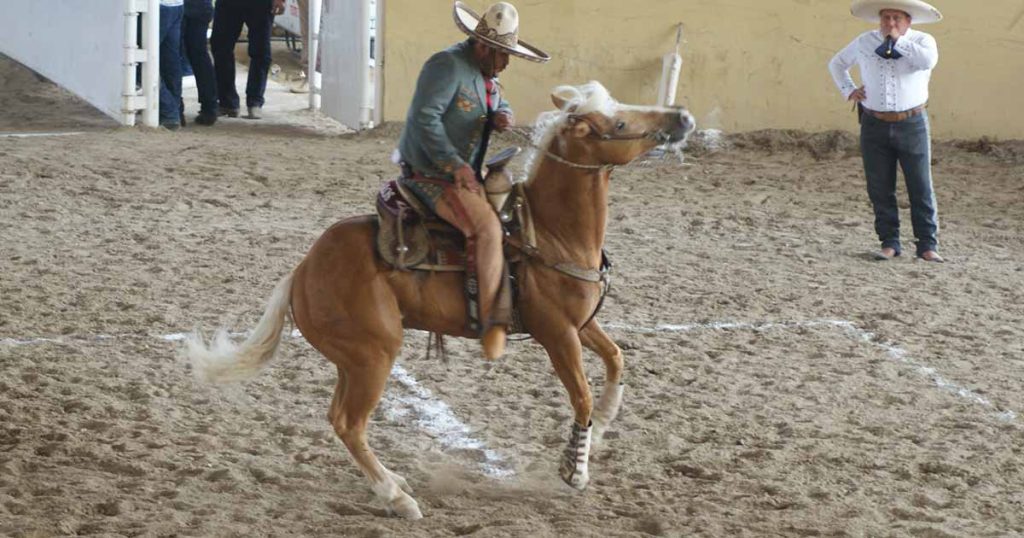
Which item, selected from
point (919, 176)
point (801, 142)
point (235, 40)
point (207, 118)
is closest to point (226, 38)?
point (235, 40)

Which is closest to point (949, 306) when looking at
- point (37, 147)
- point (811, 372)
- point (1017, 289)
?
point (1017, 289)

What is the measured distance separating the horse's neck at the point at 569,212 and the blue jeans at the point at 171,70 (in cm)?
904

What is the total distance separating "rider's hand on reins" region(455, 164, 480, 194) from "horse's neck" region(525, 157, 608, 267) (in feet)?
1.05

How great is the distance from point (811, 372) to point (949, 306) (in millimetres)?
1903

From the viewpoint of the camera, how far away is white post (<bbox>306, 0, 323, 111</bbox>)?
15516 millimetres

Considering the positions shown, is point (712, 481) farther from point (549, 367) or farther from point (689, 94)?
point (689, 94)

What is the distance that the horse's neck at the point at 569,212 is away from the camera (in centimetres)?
520

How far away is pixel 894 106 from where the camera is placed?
957 cm

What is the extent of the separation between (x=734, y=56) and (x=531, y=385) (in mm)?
7840

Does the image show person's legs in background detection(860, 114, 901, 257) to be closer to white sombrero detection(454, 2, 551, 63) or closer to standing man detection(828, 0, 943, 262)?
standing man detection(828, 0, 943, 262)

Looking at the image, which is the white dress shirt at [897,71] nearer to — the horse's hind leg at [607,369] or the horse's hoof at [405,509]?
the horse's hind leg at [607,369]

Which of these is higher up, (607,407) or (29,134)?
(607,407)

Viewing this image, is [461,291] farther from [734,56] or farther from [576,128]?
[734,56]

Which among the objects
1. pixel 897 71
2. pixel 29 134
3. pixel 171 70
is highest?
pixel 897 71
